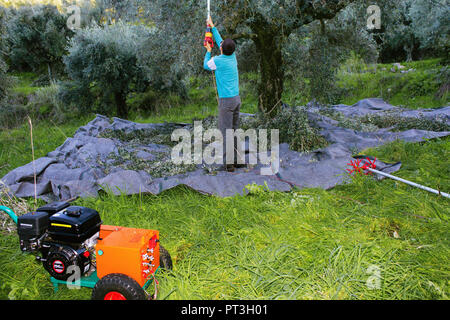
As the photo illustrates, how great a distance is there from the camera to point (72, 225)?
8.57 ft

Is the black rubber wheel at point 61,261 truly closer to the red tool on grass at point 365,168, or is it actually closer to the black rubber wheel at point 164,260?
the black rubber wheel at point 164,260

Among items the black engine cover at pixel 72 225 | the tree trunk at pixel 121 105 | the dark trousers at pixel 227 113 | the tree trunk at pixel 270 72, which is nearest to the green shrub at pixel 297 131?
the tree trunk at pixel 270 72

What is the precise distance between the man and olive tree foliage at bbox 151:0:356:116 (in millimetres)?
733

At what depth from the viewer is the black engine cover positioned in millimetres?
2625

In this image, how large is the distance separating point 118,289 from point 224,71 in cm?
367

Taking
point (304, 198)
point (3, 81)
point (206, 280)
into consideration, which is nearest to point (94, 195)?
point (206, 280)

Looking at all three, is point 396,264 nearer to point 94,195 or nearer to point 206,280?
point 206,280

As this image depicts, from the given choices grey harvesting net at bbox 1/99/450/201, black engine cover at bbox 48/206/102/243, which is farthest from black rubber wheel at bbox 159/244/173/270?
grey harvesting net at bbox 1/99/450/201

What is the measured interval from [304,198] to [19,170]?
3975 millimetres

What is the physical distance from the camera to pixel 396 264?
2.77 metres

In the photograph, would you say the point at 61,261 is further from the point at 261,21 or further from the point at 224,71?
the point at 261,21

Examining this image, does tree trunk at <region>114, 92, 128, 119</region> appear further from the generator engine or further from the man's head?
the generator engine

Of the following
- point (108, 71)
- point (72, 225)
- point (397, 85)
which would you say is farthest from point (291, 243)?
point (397, 85)

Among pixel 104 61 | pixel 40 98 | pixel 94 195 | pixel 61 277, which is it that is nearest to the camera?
pixel 61 277
